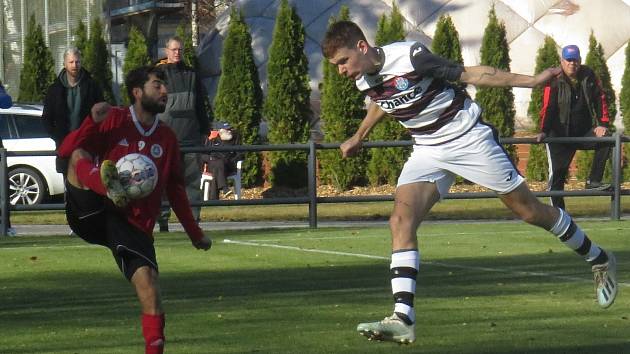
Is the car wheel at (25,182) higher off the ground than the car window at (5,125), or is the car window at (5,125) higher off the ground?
the car window at (5,125)

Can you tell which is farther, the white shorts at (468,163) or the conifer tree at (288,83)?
the conifer tree at (288,83)

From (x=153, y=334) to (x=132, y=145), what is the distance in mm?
1054

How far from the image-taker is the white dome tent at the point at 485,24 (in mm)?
36719

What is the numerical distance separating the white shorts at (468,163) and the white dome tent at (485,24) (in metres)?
27.3

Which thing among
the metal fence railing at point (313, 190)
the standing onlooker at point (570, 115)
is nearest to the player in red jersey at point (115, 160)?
the metal fence railing at point (313, 190)

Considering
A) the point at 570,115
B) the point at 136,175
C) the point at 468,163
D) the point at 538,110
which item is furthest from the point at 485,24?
the point at 136,175

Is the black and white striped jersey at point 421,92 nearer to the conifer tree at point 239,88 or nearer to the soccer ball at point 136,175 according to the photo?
the soccer ball at point 136,175

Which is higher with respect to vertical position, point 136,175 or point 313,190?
point 136,175

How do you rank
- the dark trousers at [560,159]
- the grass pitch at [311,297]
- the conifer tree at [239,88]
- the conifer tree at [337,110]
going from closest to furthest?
1. the grass pitch at [311,297]
2. the dark trousers at [560,159]
3. the conifer tree at [337,110]
4. the conifer tree at [239,88]

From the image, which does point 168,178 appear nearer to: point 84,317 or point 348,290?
point 84,317

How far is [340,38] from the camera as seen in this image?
348 inches

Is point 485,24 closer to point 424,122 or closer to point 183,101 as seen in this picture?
point 183,101

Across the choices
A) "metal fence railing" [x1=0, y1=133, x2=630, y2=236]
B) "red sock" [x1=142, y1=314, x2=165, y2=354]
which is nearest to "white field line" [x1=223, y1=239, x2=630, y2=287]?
"metal fence railing" [x1=0, y1=133, x2=630, y2=236]

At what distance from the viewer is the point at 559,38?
36688 mm
